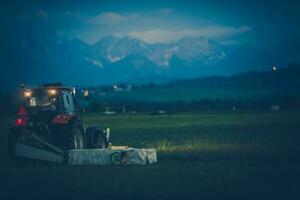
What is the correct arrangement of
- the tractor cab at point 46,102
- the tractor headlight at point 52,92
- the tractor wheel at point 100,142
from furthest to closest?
the tractor wheel at point 100,142 → the tractor headlight at point 52,92 → the tractor cab at point 46,102

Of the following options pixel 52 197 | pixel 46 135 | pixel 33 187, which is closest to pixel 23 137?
pixel 46 135

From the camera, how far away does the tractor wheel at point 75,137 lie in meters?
23.9

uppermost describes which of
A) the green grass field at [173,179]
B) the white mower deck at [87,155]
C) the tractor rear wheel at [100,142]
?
the tractor rear wheel at [100,142]

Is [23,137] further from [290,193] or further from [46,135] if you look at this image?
[290,193]

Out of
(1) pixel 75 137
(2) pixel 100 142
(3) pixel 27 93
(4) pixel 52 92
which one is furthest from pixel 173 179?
(2) pixel 100 142

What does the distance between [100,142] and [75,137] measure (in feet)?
7.48

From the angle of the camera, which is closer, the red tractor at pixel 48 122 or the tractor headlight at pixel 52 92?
the red tractor at pixel 48 122

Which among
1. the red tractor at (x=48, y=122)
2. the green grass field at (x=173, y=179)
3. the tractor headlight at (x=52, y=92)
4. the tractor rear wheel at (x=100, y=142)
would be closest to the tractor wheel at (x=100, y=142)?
the tractor rear wheel at (x=100, y=142)

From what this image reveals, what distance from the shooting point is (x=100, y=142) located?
1045 inches

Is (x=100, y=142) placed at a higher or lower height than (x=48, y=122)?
lower

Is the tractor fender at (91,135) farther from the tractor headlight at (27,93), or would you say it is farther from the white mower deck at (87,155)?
the tractor headlight at (27,93)

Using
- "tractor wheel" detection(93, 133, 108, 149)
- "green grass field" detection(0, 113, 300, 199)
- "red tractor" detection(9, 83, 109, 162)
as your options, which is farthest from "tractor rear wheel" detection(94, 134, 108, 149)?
"green grass field" detection(0, 113, 300, 199)

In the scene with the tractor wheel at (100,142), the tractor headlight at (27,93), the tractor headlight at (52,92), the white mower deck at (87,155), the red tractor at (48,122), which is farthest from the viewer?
the tractor wheel at (100,142)

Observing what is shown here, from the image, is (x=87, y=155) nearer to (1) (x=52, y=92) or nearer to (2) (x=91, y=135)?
(2) (x=91, y=135)
